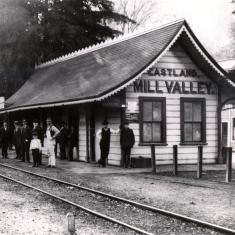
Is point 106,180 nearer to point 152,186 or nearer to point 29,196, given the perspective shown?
point 152,186

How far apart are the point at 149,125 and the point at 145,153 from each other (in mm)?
1029

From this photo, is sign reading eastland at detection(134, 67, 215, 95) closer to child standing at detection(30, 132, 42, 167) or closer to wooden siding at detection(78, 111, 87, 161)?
wooden siding at detection(78, 111, 87, 161)

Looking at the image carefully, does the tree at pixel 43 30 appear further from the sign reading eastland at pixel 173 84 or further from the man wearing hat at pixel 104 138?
the man wearing hat at pixel 104 138

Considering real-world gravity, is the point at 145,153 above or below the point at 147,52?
below

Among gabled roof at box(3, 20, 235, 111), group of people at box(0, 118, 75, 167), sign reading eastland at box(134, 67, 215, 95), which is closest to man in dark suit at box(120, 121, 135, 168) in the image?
gabled roof at box(3, 20, 235, 111)

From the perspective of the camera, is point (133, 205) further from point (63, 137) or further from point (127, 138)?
point (63, 137)

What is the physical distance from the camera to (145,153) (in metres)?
19.0

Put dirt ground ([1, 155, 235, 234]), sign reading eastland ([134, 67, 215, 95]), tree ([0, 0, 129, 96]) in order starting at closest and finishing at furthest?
dirt ground ([1, 155, 235, 234]) < sign reading eastland ([134, 67, 215, 95]) < tree ([0, 0, 129, 96])

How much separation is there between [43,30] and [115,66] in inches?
604

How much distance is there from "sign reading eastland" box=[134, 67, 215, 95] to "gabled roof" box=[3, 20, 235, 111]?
19.6 inches

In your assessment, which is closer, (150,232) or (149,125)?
(150,232)

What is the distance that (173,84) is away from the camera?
19.6m

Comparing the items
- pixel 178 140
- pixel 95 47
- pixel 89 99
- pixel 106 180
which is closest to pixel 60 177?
pixel 106 180

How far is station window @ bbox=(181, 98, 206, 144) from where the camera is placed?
1992cm
